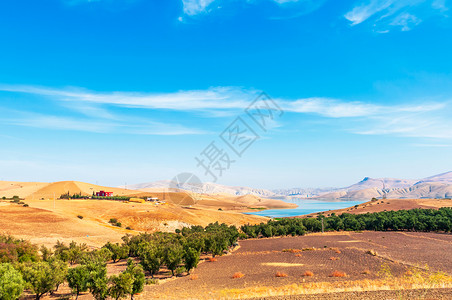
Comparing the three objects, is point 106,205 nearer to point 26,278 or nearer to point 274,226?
point 274,226

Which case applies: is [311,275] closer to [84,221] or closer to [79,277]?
[79,277]

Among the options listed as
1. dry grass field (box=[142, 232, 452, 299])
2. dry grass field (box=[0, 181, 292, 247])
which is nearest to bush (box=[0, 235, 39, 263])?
dry grass field (box=[0, 181, 292, 247])

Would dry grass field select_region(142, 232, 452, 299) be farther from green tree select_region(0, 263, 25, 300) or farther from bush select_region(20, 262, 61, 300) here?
green tree select_region(0, 263, 25, 300)

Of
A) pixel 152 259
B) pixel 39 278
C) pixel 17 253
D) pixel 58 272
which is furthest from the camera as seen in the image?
pixel 152 259

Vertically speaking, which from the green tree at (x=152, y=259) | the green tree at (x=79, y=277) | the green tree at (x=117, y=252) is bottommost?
the green tree at (x=117, y=252)

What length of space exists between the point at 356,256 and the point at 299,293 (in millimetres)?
31652

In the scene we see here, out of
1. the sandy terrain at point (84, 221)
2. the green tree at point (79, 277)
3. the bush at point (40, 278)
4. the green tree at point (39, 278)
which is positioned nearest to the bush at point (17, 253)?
the bush at point (40, 278)

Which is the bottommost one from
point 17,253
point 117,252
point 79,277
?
point 117,252

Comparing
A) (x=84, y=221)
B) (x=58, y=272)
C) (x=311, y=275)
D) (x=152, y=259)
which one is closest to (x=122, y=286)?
(x=58, y=272)

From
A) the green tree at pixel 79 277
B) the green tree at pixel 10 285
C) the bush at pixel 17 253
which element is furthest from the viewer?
the bush at pixel 17 253

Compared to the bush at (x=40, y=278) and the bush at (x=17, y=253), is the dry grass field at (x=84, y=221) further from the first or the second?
the bush at (x=40, y=278)

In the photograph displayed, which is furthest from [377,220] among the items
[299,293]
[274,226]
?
[299,293]

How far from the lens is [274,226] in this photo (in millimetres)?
102250

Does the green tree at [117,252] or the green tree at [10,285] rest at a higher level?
the green tree at [10,285]
